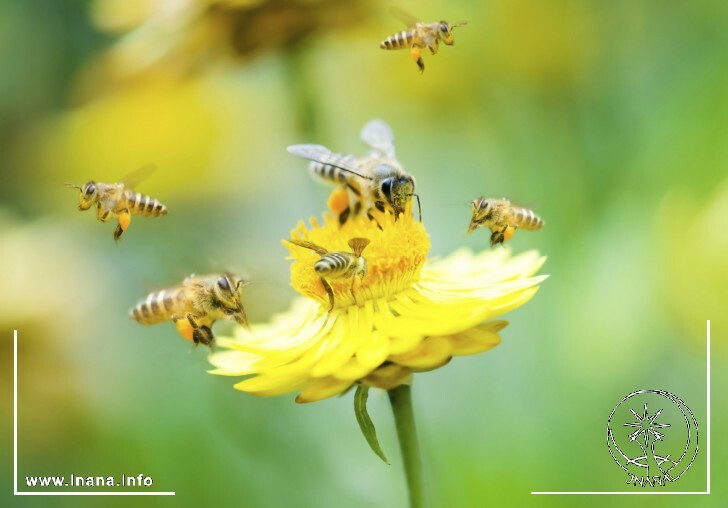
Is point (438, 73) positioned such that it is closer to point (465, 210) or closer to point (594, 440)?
point (465, 210)

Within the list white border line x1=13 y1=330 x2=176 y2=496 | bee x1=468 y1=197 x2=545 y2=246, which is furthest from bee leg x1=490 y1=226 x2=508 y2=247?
white border line x1=13 y1=330 x2=176 y2=496

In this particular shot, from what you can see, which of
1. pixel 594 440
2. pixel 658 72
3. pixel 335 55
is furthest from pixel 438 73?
pixel 594 440

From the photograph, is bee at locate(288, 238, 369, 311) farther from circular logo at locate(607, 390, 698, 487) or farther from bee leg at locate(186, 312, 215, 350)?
circular logo at locate(607, 390, 698, 487)

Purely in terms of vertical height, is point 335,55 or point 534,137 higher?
point 335,55

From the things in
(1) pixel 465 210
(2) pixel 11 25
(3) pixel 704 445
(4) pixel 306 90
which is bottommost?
(3) pixel 704 445

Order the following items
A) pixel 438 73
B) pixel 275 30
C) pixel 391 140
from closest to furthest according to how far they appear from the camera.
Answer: pixel 391 140 → pixel 275 30 → pixel 438 73

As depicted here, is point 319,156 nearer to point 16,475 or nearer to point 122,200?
point 122,200

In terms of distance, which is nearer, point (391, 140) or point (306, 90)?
point (391, 140)
